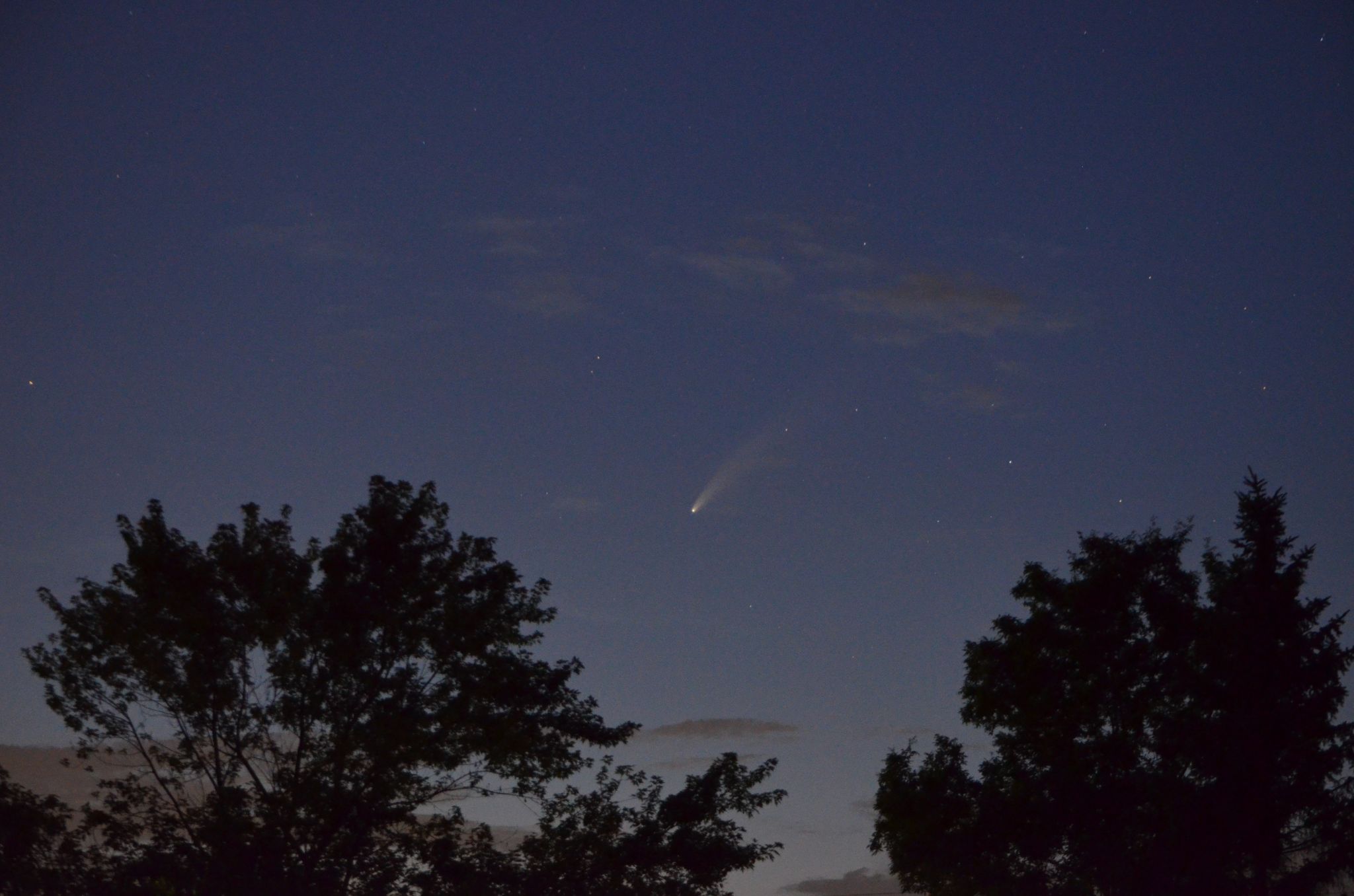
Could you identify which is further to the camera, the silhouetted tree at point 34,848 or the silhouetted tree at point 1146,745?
the silhouetted tree at point 1146,745

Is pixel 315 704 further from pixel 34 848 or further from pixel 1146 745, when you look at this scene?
pixel 1146 745

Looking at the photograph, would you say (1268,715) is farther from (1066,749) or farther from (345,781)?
(345,781)

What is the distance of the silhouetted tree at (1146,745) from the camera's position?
1581 inches

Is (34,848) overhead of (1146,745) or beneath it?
beneath

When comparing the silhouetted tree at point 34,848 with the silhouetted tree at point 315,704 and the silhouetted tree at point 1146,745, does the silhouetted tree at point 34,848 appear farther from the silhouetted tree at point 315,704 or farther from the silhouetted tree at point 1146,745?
the silhouetted tree at point 1146,745

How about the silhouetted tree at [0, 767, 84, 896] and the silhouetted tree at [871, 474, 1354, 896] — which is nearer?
the silhouetted tree at [0, 767, 84, 896]

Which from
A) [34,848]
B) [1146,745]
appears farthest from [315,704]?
[1146,745]

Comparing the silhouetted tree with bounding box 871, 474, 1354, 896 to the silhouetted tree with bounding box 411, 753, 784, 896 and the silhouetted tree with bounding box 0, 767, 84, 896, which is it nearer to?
the silhouetted tree with bounding box 411, 753, 784, 896

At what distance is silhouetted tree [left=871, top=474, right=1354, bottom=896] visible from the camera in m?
40.2

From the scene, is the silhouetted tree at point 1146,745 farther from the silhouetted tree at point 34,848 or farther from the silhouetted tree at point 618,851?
the silhouetted tree at point 34,848

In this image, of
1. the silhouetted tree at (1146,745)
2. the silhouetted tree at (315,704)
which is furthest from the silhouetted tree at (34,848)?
the silhouetted tree at (1146,745)

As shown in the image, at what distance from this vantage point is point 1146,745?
42.2 meters

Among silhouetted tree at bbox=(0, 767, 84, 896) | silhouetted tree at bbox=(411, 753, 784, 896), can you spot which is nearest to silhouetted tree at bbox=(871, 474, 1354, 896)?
silhouetted tree at bbox=(411, 753, 784, 896)

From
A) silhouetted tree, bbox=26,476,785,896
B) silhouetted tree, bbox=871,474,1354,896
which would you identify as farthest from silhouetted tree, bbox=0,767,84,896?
silhouetted tree, bbox=871,474,1354,896
